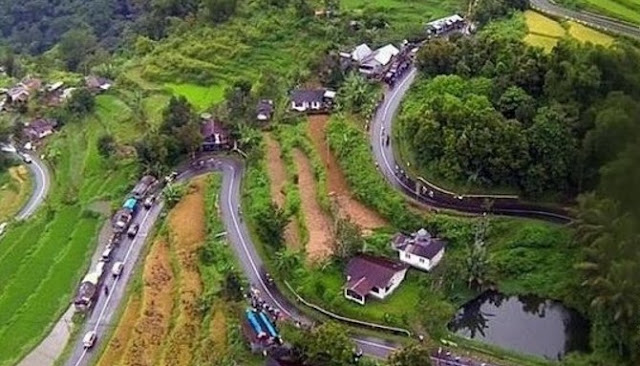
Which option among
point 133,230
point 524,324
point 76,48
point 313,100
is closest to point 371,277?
point 524,324

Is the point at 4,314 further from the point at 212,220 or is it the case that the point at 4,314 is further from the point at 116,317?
the point at 212,220

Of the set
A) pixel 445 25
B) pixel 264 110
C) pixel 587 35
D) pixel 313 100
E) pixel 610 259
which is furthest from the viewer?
pixel 445 25

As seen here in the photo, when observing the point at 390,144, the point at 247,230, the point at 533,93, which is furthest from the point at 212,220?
the point at 533,93

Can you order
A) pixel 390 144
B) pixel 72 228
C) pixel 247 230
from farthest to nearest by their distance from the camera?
pixel 72 228 → pixel 390 144 → pixel 247 230

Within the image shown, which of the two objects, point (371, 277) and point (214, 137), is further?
point (214, 137)

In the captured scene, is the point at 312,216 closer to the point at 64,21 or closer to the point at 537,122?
the point at 537,122

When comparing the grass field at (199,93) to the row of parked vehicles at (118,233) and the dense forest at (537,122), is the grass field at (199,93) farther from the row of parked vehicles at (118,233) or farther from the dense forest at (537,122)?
the dense forest at (537,122)

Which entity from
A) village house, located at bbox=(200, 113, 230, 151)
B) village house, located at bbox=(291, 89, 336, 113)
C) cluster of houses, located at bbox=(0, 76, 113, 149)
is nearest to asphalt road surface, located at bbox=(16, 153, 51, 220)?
cluster of houses, located at bbox=(0, 76, 113, 149)
